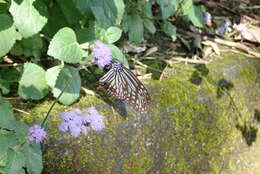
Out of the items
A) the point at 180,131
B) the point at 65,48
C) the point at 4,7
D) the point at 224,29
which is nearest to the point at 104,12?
the point at 65,48

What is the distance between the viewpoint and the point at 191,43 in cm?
313

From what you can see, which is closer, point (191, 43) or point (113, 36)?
point (113, 36)

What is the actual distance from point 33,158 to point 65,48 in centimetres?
44

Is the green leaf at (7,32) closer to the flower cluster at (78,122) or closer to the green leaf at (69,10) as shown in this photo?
the green leaf at (69,10)

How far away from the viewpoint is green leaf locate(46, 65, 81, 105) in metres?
2.05

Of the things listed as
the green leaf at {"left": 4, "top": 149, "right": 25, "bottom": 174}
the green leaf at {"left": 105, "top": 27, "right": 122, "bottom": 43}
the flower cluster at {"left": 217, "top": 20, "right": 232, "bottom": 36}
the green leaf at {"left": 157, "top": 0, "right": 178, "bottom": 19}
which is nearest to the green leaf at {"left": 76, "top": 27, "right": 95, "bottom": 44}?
the green leaf at {"left": 105, "top": 27, "right": 122, "bottom": 43}

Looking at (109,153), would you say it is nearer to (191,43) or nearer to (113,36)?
(113,36)

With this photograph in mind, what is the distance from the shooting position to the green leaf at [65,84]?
6.74ft

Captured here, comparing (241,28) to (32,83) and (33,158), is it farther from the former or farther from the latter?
(33,158)

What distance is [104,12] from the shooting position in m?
1.95

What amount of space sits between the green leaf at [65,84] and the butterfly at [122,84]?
Result: 0.36 ft

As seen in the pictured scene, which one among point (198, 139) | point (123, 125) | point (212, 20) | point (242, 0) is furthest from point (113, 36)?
point (242, 0)

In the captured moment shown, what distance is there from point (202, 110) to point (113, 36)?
29.0 inches

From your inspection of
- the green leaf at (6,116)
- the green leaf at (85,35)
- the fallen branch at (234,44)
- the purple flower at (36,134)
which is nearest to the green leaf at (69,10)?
the green leaf at (85,35)
